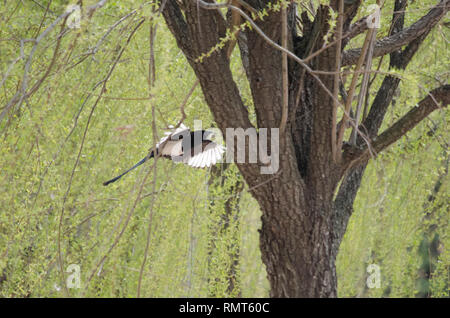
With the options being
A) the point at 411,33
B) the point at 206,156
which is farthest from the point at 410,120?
the point at 206,156

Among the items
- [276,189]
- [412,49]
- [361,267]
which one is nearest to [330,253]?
[276,189]

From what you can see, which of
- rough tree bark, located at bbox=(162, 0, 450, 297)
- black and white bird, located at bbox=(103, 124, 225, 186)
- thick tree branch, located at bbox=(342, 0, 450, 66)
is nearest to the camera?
rough tree bark, located at bbox=(162, 0, 450, 297)

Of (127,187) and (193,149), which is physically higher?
→ (193,149)

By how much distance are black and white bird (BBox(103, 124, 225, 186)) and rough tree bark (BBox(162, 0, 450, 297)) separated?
467 millimetres

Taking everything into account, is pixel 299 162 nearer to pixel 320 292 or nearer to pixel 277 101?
pixel 277 101

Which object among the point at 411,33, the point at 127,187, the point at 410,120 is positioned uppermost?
the point at 411,33

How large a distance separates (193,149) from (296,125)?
55 cm

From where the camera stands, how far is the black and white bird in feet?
6.99

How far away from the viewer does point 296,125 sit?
177 centimetres

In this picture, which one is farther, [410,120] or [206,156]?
[206,156]

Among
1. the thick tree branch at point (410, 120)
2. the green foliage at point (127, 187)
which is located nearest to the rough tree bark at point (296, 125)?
the thick tree branch at point (410, 120)

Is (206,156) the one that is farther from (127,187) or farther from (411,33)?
(411,33)

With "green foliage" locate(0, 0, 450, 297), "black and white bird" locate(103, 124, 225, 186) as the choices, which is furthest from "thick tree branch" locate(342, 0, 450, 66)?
"black and white bird" locate(103, 124, 225, 186)

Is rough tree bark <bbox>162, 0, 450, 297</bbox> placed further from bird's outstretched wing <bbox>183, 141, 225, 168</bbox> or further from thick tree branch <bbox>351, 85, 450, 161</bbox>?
bird's outstretched wing <bbox>183, 141, 225, 168</bbox>
